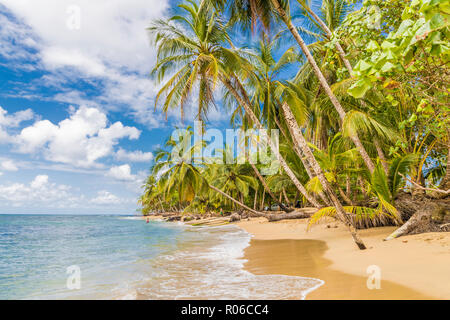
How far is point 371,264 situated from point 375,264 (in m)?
0.08

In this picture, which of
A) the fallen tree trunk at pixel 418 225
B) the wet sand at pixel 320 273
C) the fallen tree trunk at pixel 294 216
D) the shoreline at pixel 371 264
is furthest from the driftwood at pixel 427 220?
the fallen tree trunk at pixel 294 216

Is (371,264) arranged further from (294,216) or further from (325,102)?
(294,216)

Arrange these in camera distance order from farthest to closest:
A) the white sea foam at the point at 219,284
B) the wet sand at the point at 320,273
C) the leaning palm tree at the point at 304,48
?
the leaning palm tree at the point at 304,48 < the white sea foam at the point at 219,284 < the wet sand at the point at 320,273

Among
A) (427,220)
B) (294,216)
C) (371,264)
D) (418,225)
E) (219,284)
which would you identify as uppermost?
(427,220)

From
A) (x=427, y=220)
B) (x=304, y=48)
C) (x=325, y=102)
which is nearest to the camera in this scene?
(x=427, y=220)

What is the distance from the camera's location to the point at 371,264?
4887mm

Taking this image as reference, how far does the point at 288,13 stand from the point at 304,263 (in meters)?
7.22

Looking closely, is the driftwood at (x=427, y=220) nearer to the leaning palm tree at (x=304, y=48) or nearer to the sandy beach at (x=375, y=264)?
the sandy beach at (x=375, y=264)

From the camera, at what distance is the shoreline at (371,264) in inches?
135

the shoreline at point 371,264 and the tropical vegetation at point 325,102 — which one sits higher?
the tropical vegetation at point 325,102

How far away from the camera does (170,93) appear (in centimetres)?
980

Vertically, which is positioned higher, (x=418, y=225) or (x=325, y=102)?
(x=325, y=102)

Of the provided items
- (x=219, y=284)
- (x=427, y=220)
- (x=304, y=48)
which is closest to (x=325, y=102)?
(x=304, y=48)
